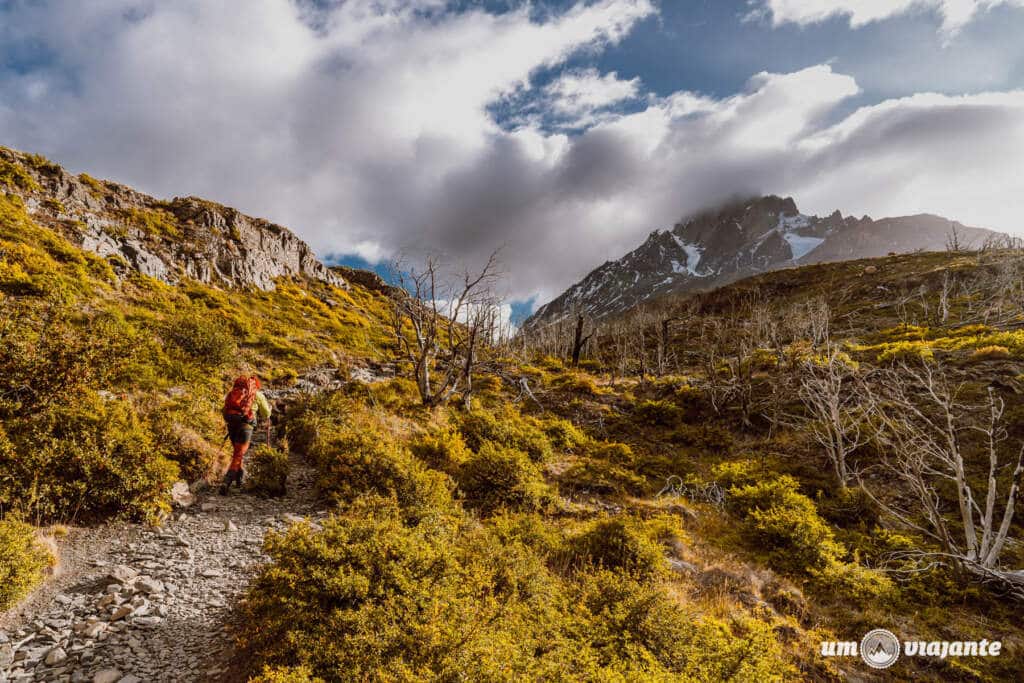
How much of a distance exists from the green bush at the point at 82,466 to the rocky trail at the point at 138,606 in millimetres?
416

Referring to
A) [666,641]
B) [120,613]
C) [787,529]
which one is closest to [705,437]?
Result: [787,529]

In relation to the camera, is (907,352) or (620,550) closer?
(620,550)

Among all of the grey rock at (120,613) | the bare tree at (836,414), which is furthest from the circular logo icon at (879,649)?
the grey rock at (120,613)

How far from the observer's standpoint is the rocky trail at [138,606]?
3.84 m

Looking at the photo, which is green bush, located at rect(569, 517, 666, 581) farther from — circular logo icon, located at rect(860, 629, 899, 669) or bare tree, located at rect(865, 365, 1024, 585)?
bare tree, located at rect(865, 365, 1024, 585)

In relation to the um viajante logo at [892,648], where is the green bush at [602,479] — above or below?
above

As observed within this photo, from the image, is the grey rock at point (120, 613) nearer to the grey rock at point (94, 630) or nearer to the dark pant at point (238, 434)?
the grey rock at point (94, 630)

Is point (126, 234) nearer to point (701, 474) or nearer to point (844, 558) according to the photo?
point (701, 474)

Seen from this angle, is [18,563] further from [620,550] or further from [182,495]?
[620,550]

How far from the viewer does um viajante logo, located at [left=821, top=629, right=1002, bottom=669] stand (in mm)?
6051

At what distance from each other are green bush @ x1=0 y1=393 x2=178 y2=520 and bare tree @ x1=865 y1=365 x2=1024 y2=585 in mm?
13660

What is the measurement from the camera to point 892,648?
20.7 feet

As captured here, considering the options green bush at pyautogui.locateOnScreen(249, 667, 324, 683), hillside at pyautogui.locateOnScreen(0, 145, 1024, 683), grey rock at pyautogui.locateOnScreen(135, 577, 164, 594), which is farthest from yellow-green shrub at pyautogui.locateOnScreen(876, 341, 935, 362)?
grey rock at pyautogui.locateOnScreen(135, 577, 164, 594)

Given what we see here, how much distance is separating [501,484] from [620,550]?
10.6 feet
